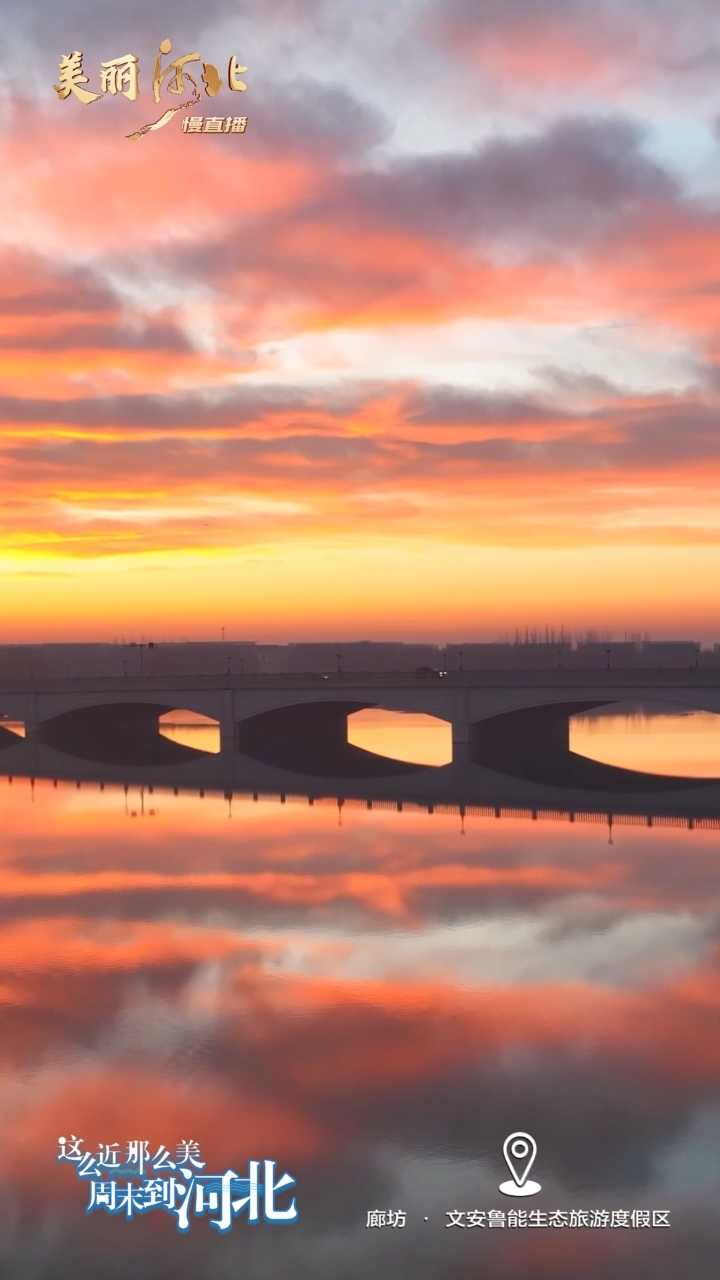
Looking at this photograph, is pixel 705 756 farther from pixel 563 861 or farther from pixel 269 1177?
pixel 269 1177

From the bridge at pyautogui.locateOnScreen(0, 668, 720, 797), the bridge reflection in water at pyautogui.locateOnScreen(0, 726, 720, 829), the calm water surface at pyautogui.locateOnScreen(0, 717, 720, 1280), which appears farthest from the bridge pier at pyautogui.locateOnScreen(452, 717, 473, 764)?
the calm water surface at pyautogui.locateOnScreen(0, 717, 720, 1280)

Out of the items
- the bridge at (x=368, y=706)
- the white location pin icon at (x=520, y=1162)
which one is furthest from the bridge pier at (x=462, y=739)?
the white location pin icon at (x=520, y=1162)

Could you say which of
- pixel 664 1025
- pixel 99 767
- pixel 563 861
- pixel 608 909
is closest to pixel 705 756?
pixel 99 767

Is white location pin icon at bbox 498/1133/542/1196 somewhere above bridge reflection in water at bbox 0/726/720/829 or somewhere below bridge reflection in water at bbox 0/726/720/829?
above

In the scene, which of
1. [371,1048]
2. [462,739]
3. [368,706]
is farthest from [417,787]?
[371,1048]

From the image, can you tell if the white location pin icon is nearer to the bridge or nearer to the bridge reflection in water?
the bridge reflection in water

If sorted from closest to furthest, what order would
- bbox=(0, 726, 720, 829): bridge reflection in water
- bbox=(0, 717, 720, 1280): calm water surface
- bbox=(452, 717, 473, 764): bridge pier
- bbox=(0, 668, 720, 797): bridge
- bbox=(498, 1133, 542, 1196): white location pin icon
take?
1. bbox=(0, 717, 720, 1280): calm water surface
2. bbox=(498, 1133, 542, 1196): white location pin icon
3. bbox=(0, 726, 720, 829): bridge reflection in water
4. bbox=(0, 668, 720, 797): bridge
5. bbox=(452, 717, 473, 764): bridge pier

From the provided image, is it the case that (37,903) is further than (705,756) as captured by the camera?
No
